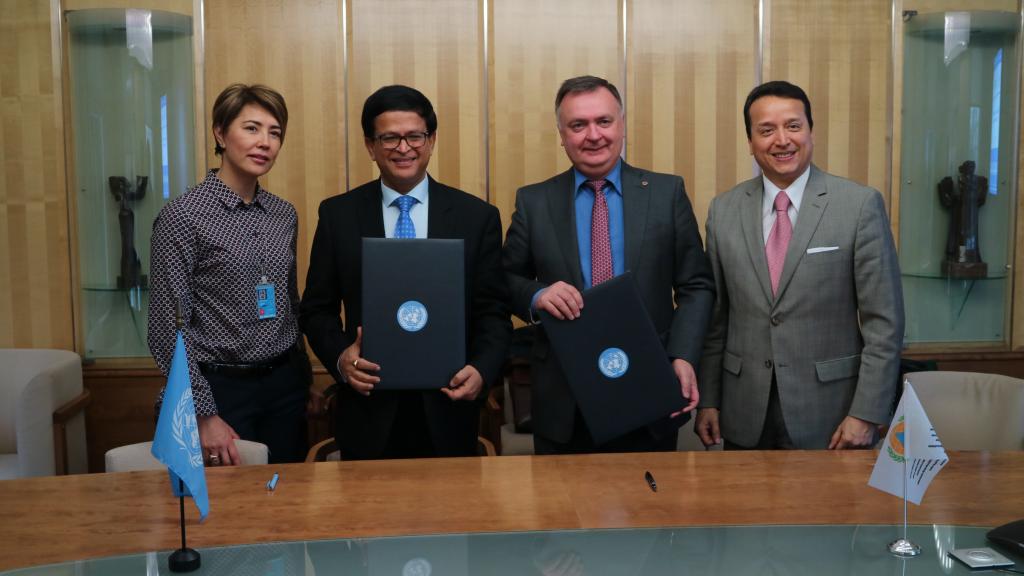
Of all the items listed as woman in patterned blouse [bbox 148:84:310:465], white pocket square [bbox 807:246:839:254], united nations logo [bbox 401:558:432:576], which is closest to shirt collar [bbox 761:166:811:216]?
Answer: white pocket square [bbox 807:246:839:254]

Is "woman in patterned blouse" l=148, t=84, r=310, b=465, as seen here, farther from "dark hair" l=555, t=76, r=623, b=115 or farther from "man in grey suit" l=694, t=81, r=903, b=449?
"man in grey suit" l=694, t=81, r=903, b=449

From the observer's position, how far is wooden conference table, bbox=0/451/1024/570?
6.50 ft

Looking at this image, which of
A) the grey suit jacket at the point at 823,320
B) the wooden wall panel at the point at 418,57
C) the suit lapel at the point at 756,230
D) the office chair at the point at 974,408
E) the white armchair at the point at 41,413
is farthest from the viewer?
the wooden wall panel at the point at 418,57

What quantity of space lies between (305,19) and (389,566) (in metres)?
3.61

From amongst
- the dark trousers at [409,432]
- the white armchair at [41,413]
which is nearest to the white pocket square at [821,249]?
the dark trousers at [409,432]

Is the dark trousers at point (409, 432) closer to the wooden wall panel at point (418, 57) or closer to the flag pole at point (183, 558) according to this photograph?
the flag pole at point (183, 558)

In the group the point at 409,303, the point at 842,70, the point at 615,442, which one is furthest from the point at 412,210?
the point at 842,70

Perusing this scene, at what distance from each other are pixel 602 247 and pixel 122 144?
2.94m

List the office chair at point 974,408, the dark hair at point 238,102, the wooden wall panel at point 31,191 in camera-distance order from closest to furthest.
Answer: the dark hair at point 238,102 → the office chair at point 974,408 → the wooden wall panel at point 31,191

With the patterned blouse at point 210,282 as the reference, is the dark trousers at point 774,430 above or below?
below

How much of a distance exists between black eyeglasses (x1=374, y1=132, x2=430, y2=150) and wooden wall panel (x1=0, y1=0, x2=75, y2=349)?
101 inches

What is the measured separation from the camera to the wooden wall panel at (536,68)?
4812mm

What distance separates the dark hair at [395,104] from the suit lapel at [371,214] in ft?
0.62

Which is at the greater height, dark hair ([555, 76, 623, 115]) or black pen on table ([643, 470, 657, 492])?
dark hair ([555, 76, 623, 115])
